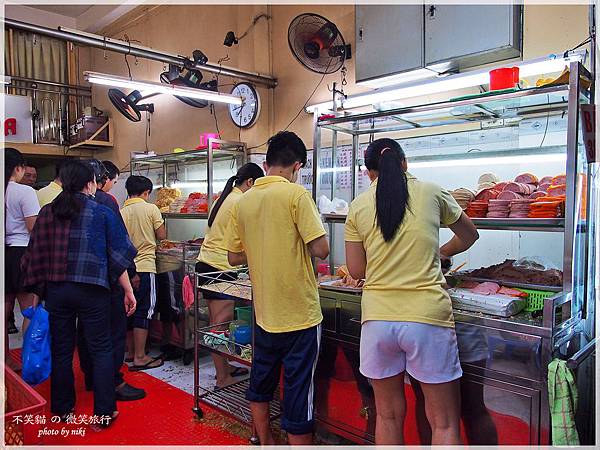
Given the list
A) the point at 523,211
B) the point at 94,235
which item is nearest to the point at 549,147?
the point at 523,211

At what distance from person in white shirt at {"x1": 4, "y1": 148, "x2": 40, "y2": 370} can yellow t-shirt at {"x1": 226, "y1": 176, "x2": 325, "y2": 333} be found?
219 centimetres

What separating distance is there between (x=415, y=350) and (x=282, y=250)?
76 cm

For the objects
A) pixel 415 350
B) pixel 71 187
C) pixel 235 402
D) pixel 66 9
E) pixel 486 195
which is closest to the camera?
pixel 415 350

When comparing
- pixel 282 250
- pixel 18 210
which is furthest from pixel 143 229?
pixel 282 250

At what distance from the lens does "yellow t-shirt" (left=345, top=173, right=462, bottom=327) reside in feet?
6.44

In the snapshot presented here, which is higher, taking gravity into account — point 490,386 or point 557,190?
point 557,190

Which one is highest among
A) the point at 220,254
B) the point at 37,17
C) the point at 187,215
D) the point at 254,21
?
the point at 37,17

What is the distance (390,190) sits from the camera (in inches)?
79.8

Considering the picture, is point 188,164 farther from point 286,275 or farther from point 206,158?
point 286,275

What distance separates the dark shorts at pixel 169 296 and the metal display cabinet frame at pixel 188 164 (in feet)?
0.48

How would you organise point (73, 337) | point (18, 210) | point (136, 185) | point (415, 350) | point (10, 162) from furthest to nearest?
point (136, 185)
point (18, 210)
point (10, 162)
point (73, 337)
point (415, 350)

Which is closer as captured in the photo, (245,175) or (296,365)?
(296,365)

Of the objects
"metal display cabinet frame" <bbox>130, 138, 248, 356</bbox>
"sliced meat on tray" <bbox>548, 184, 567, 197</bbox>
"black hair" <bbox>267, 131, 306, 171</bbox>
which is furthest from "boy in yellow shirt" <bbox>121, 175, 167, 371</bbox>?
"sliced meat on tray" <bbox>548, 184, 567, 197</bbox>

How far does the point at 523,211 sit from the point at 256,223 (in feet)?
4.25
